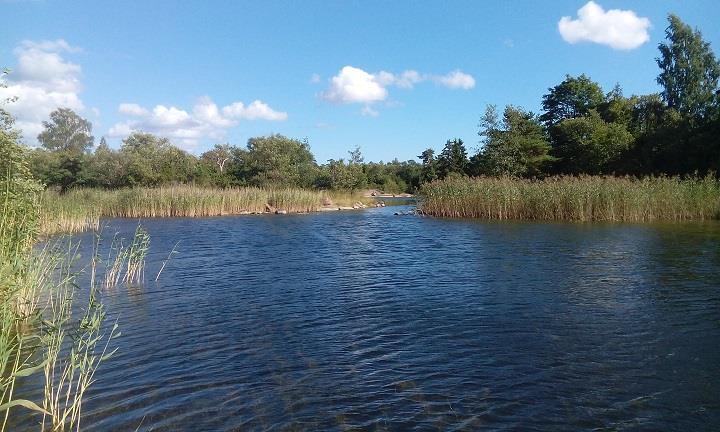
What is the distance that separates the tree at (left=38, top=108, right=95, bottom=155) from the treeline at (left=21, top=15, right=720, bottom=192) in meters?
42.7

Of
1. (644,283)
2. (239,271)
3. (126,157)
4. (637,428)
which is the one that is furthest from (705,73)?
(126,157)

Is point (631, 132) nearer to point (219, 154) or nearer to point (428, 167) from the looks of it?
point (428, 167)

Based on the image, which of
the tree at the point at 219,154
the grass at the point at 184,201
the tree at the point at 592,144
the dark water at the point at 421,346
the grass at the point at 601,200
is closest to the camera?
the dark water at the point at 421,346

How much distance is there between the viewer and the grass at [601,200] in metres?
26.6

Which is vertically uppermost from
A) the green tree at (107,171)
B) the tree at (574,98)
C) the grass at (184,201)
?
the tree at (574,98)

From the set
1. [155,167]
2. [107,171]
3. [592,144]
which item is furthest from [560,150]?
[107,171]

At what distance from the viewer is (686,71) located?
148ft

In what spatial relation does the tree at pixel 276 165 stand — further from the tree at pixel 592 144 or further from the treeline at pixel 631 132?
the tree at pixel 592 144

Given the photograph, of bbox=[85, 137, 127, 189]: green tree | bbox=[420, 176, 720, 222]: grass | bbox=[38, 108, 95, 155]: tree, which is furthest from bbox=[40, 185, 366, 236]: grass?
bbox=[38, 108, 95, 155]: tree

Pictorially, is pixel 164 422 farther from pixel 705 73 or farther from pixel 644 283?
pixel 705 73

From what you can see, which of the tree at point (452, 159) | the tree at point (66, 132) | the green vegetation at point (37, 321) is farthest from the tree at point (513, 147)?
the tree at point (66, 132)

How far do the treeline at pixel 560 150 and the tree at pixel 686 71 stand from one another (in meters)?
0.08

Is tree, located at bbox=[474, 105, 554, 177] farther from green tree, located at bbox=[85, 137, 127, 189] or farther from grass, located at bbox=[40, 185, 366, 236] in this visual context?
green tree, located at bbox=[85, 137, 127, 189]

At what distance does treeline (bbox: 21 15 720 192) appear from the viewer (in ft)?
132
